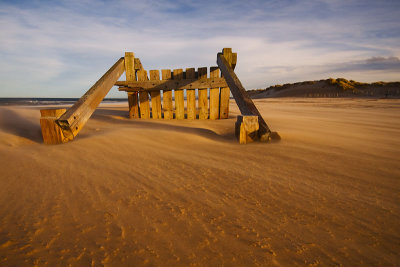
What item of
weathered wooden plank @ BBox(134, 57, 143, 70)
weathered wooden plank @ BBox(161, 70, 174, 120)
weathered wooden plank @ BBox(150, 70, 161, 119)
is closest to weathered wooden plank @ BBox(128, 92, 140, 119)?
weathered wooden plank @ BBox(150, 70, 161, 119)

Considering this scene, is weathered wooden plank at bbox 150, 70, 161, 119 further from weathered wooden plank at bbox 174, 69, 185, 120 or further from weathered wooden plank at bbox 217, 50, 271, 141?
weathered wooden plank at bbox 217, 50, 271, 141

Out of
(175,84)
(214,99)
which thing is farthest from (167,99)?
(214,99)

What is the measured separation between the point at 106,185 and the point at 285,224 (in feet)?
3.54

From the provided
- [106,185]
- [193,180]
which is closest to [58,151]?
[106,185]

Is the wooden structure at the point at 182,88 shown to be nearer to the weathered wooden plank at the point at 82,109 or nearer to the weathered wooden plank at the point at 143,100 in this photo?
the weathered wooden plank at the point at 143,100

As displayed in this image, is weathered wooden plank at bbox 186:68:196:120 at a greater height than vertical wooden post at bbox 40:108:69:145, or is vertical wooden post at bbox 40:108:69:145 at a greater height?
weathered wooden plank at bbox 186:68:196:120

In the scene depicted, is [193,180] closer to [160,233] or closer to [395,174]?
[160,233]

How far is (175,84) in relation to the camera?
4.64m

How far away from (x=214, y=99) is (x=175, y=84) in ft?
3.46

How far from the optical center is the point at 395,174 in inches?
51.8

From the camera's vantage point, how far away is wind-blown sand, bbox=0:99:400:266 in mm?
724

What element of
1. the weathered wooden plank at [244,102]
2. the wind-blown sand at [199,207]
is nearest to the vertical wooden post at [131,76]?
the weathered wooden plank at [244,102]

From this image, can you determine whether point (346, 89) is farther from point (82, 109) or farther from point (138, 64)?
point (82, 109)

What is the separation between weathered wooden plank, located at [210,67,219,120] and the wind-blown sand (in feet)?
9.50
